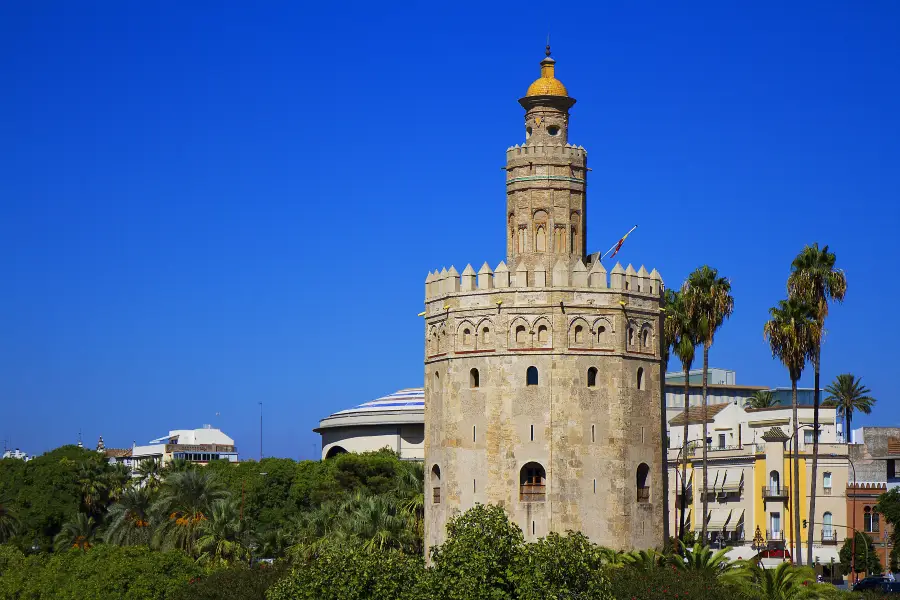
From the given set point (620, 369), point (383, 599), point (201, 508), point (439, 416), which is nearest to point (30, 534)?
A: point (201, 508)

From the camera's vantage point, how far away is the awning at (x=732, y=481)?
8488 centimetres

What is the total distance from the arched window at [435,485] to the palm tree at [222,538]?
13.2 meters

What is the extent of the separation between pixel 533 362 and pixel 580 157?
26.3 ft

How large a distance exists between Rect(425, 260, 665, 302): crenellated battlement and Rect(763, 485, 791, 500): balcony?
35.6m

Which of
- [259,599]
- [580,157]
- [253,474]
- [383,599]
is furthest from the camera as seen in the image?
[253,474]

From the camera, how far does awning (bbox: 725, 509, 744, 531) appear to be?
83.7m

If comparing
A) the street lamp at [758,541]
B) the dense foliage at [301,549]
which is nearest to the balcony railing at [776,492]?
the street lamp at [758,541]

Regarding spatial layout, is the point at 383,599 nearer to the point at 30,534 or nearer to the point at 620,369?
the point at 620,369

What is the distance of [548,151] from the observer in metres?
49.5

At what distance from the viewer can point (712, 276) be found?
6350 cm

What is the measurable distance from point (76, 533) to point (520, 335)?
44.4m

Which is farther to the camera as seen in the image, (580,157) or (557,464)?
(580,157)

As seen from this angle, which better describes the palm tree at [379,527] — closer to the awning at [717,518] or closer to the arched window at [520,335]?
the arched window at [520,335]

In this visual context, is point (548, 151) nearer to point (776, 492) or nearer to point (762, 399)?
point (776, 492)
